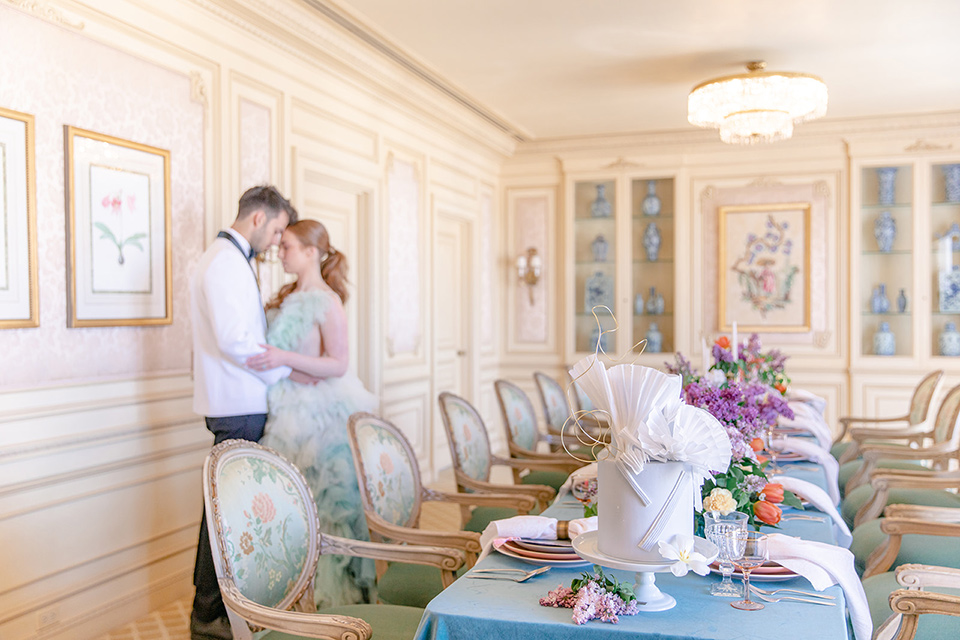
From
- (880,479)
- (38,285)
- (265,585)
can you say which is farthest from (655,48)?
(265,585)

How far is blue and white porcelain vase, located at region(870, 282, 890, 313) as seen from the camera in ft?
21.0

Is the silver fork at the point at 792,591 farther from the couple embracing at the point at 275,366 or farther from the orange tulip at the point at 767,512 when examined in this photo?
the couple embracing at the point at 275,366

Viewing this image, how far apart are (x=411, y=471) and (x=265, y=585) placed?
880 millimetres

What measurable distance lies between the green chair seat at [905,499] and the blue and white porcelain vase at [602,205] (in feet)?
13.1

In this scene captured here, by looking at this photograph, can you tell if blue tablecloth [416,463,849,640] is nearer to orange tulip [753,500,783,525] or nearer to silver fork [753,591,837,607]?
silver fork [753,591,837,607]

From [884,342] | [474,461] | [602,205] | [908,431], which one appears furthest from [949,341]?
[474,461]

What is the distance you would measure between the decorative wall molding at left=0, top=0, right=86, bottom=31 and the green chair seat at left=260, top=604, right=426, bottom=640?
216cm

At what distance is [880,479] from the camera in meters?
2.94

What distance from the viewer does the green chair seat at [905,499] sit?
128 inches

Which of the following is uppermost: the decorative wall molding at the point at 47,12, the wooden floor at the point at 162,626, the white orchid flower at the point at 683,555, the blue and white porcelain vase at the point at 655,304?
the decorative wall molding at the point at 47,12

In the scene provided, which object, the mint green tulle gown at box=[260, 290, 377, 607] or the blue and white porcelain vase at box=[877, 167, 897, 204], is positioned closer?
the mint green tulle gown at box=[260, 290, 377, 607]

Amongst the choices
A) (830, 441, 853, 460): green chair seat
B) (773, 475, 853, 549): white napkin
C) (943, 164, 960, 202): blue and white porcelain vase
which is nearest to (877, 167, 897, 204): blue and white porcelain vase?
(943, 164, 960, 202): blue and white porcelain vase

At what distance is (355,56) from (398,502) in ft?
8.94

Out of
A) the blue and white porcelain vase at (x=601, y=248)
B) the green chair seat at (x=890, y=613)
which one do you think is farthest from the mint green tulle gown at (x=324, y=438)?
the blue and white porcelain vase at (x=601, y=248)
